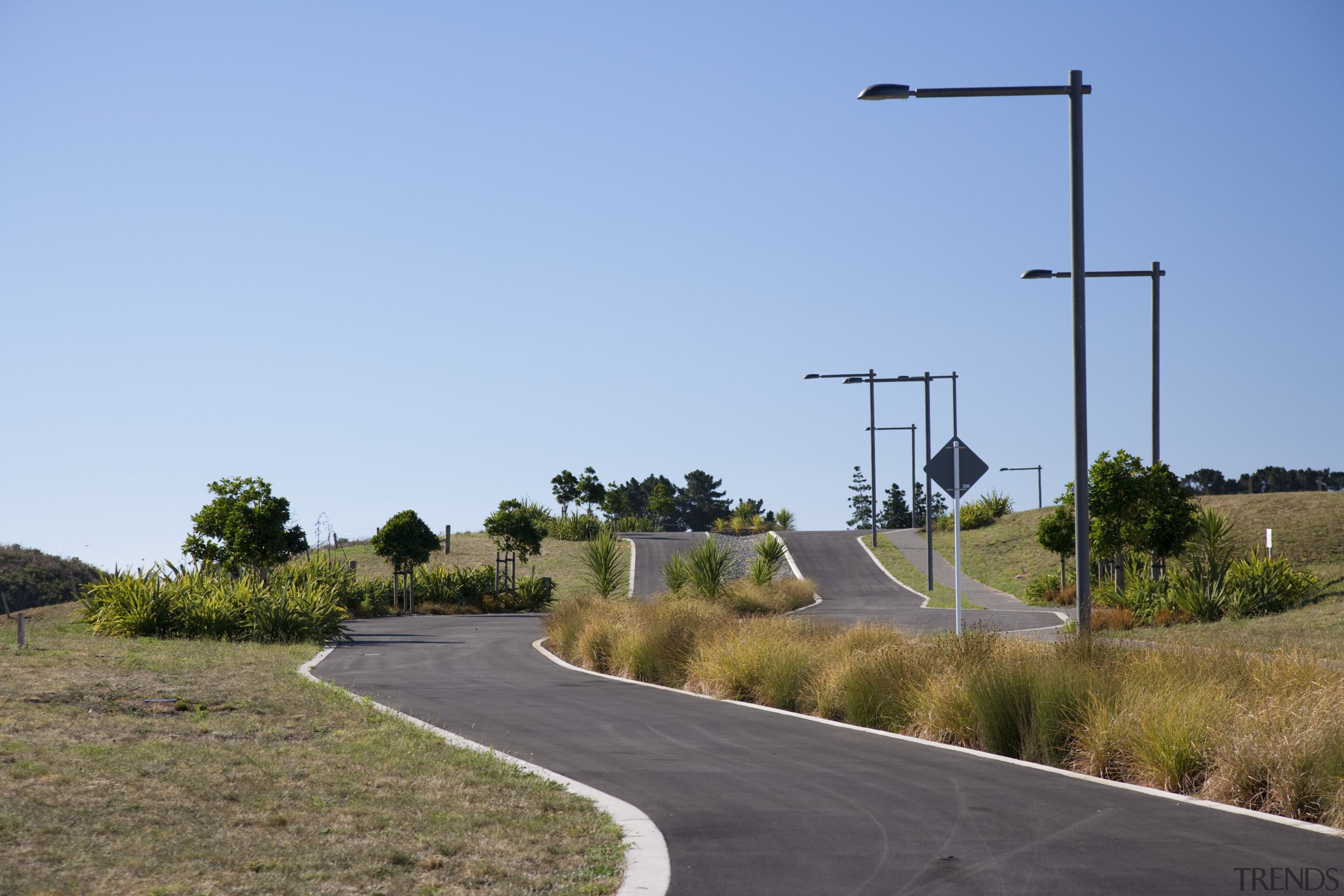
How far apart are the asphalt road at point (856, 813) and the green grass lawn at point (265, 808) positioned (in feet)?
2.50

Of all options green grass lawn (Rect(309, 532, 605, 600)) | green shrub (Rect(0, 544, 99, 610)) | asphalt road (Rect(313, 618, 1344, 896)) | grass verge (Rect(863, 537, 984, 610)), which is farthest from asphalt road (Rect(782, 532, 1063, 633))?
green shrub (Rect(0, 544, 99, 610))

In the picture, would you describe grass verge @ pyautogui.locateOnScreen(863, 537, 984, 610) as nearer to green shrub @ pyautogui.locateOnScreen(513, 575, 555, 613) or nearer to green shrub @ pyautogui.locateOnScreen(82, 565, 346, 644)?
green shrub @ pyautogui.locateOnScreen(513, 575, 555, 613)

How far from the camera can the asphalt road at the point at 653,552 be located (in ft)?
151

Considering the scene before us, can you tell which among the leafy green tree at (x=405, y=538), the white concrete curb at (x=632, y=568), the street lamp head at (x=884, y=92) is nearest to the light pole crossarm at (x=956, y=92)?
the street lamp head at (x=884, y=92)

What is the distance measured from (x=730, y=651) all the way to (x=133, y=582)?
1525 centimetres

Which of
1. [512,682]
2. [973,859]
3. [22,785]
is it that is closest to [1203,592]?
[512,682]

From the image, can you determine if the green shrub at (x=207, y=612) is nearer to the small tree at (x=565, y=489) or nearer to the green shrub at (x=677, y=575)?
the green shrub at (x=677, y=575)

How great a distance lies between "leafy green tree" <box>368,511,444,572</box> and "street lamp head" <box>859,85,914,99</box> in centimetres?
2576

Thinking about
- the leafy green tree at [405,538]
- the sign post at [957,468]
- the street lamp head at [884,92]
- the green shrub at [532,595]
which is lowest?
the green shrub at [532,595]

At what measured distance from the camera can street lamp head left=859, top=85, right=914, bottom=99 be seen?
43.9 feet

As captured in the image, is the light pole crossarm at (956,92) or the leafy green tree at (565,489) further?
the leafy green tree at (565,489)

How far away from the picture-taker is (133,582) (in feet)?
80.1


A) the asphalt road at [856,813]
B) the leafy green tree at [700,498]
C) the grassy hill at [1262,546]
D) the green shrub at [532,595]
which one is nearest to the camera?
the asphalt road at [856,813]

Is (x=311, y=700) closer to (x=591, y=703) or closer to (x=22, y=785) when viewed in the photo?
(x=591, y=703)
